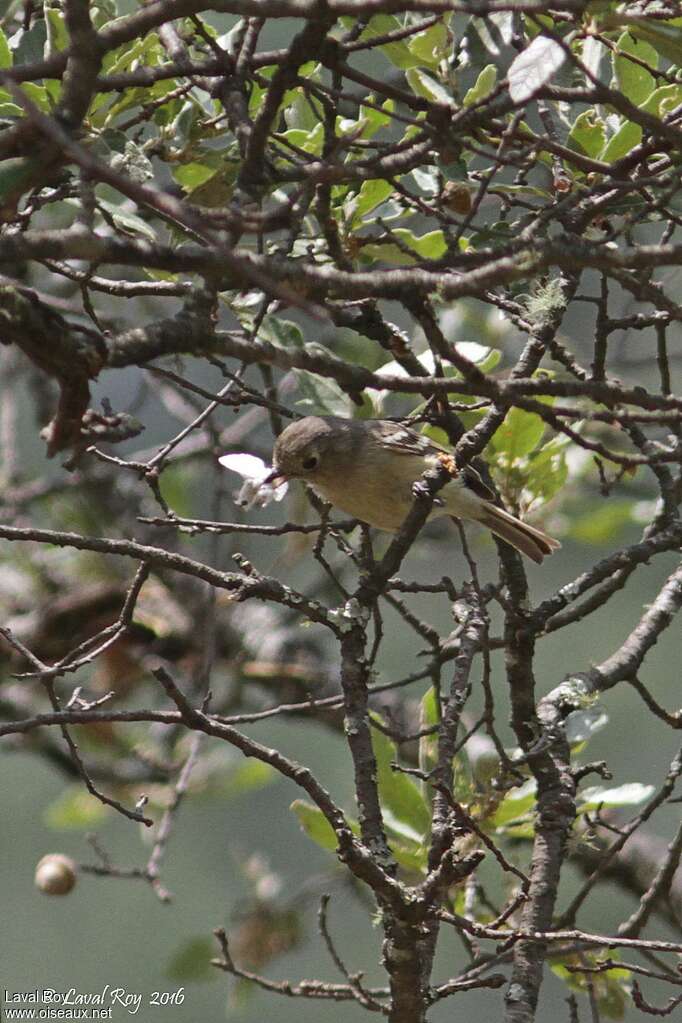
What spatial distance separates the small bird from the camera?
3398 millimetres

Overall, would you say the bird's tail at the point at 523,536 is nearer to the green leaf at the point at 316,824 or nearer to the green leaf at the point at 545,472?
the green leaf at the point at 545,472

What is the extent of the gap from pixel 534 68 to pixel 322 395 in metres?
0.80

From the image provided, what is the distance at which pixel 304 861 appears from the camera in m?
7.75

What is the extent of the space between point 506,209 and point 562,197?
13.5 inches

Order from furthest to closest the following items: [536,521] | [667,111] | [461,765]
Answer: [536,521] → [461,765] → [667,111]

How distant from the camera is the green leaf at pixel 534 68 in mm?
1797

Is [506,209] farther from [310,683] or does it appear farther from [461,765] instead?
[310,683]

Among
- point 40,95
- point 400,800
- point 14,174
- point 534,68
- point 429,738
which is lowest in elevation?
point 400,800

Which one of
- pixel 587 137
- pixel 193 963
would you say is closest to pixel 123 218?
pixel 587 137

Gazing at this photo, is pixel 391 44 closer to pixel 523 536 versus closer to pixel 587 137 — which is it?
pixel 587 137

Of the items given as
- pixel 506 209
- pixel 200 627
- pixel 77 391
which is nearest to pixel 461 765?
pixel 506 209

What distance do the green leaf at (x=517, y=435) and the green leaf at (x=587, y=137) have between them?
0.68 metres

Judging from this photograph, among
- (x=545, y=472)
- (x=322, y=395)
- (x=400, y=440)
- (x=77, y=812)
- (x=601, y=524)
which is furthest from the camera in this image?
(x=601, y=524)

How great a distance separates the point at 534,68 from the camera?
1.84m
